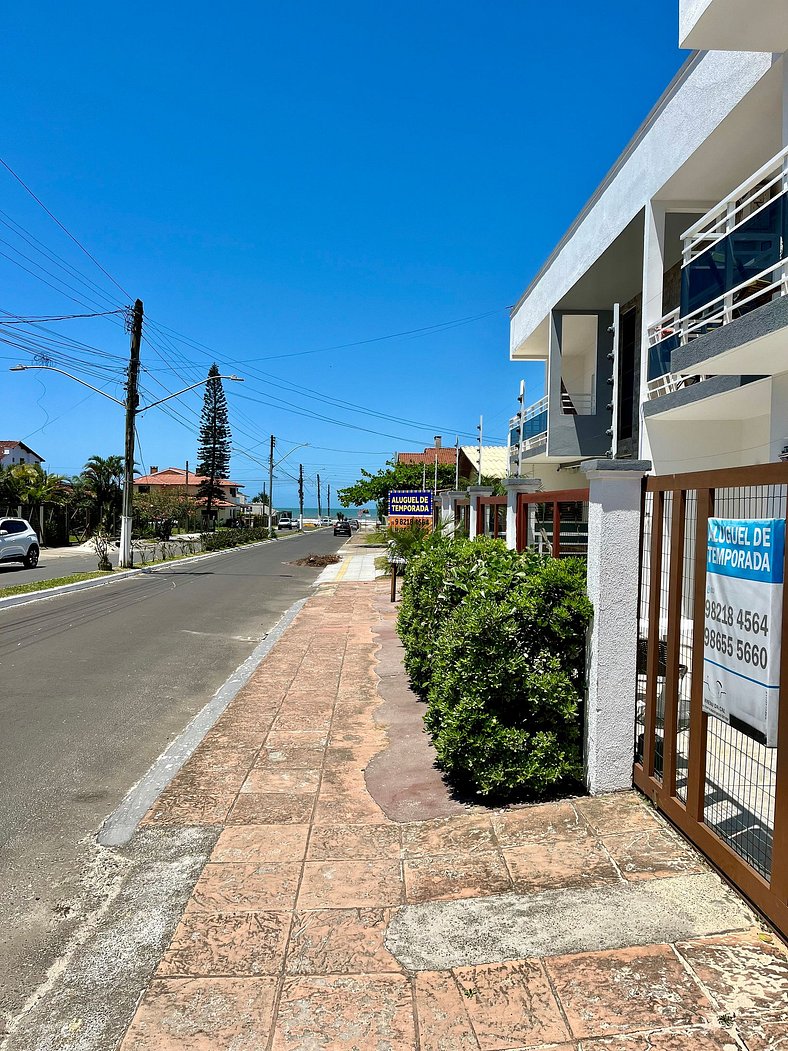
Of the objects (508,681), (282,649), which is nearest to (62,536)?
(282,649)

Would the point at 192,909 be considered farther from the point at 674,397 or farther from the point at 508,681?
the point at 674,397

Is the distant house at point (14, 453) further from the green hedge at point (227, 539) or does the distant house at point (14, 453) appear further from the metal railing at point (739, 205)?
the metal railing at point (739, 205)

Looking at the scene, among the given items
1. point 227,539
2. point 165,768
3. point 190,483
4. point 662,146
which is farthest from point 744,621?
point 190,483

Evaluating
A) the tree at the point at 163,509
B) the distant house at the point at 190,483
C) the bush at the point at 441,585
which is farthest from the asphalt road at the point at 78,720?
the distant house at the point at 190,483

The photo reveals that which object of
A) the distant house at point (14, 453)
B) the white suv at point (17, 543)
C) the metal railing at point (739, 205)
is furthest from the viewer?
the distant house at point (14, 453)

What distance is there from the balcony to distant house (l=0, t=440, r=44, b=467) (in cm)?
5278

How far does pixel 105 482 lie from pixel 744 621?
47.1 metres

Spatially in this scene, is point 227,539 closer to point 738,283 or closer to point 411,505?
point 411,505

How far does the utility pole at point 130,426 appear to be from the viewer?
2572 cm

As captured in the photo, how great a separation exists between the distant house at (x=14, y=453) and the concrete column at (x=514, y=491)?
166 ft

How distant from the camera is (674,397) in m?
9.92

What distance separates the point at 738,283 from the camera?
8.08 meters

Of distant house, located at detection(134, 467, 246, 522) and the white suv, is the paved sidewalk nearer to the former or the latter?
the white suv

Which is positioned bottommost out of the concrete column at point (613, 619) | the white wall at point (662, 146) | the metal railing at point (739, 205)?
the concrete column at point (613, 619)
